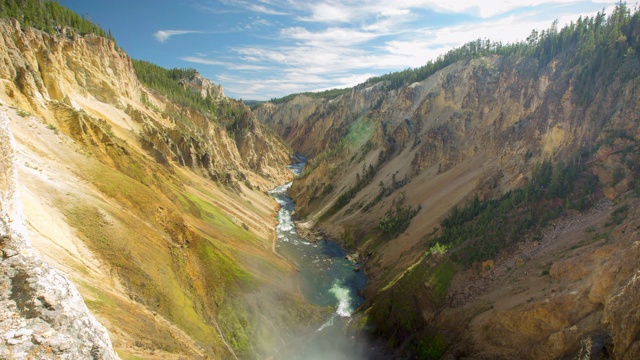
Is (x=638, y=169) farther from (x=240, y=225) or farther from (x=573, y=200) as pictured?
(x=240, y=225)

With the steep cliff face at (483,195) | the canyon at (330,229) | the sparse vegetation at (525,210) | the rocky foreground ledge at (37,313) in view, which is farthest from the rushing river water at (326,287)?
the rocky foreground ledge at (37,313)

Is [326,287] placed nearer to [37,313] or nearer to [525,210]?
[525,210]

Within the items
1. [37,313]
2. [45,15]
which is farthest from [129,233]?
[45,15]

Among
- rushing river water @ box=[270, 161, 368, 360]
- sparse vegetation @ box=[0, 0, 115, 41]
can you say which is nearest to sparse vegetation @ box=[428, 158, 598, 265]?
rushing river water @ box=[270, 161, 368, 360]

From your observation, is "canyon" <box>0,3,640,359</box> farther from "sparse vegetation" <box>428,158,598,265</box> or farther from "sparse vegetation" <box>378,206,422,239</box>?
"sparse vegetation" <box>378,206,422,239</box>

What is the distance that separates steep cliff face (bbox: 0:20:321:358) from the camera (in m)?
19.1

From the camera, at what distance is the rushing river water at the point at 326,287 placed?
1228 inches

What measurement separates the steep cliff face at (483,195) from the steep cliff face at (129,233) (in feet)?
39.7

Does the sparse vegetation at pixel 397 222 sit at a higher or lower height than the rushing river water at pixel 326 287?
higher

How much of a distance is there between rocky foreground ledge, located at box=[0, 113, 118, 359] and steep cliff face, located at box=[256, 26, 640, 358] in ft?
64.0

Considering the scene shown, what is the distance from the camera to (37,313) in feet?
31.1

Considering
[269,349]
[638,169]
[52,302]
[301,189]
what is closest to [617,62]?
[638,169]

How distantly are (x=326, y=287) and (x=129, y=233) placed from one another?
2489 centimetres

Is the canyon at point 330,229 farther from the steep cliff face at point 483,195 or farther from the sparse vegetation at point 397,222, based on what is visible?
the sparse vegetation at point 397,222
